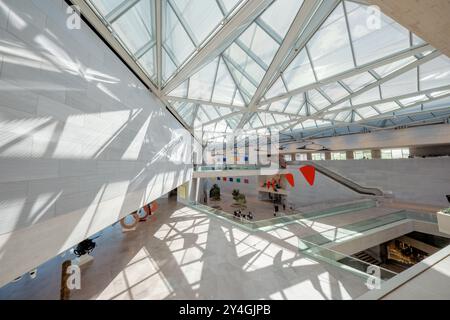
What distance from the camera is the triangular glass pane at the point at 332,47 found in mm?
6967

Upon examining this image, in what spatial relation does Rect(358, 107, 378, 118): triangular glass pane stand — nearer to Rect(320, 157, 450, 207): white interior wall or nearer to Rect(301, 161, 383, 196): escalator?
Rect(320, 157, 450, 207): white interior wall

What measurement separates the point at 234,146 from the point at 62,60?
32094 mm

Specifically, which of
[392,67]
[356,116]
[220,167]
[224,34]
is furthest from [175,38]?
[356,116]

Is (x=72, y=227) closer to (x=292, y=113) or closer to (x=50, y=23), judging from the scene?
(x=50, y=23)

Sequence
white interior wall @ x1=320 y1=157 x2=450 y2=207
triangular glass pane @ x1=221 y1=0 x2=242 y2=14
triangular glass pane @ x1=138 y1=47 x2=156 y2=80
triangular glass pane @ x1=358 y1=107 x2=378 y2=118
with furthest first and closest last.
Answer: triangular glass pane @ x1=358 y1=107 x2=378 y2=118
white interior wall @ x1=320 y1=157 x2=450 y2=207
triangular glass pane @ x1=138 y1=47 x2=156 y2=80
triangular glass pane @ x1=221 y1=0 x2=242 y2=14

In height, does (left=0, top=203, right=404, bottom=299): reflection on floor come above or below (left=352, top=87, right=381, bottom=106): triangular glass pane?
below

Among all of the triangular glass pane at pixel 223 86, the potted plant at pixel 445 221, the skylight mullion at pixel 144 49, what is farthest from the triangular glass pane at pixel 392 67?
the skylight mullion at pixel 144 49

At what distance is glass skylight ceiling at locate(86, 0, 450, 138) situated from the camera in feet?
17.0

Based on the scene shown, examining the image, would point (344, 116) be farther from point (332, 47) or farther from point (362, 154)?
point (332, 47)

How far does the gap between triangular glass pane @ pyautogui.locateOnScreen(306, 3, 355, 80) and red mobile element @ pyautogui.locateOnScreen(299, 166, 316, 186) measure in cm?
1577

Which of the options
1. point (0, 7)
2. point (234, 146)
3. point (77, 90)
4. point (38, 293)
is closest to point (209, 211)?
point (38, 293)

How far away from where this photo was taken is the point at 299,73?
32.7 feet

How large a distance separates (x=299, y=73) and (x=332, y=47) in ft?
6.84

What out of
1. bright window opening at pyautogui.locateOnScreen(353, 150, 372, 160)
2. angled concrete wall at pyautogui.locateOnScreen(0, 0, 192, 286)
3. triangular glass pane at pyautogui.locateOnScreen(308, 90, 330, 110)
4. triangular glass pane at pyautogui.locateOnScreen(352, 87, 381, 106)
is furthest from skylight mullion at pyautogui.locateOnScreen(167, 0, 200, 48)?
bright window opening at pyautogui.locateOnScreen(353, 150, 372, 160)
